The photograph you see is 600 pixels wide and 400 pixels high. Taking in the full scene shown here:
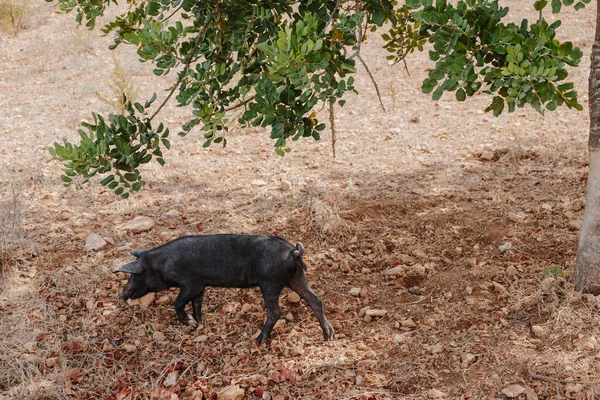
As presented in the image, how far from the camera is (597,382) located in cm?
354

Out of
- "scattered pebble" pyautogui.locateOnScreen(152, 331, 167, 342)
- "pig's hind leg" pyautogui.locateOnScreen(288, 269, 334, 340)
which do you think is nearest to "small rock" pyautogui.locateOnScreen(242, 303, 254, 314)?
"pig's hind leg" pyautogui.locateOnScreen(288, 269, 334, 340)

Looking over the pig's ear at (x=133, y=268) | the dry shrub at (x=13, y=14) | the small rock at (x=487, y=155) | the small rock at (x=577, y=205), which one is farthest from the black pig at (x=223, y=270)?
the dry shrub at (x=13, y=14)

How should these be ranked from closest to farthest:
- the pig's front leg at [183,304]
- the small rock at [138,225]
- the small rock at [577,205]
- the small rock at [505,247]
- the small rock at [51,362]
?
the small rock at [51,362] < the pig's front leg at [183,304] < the small rock at [505,247] < the small rock at [577,205] < the small rock at [138,225]

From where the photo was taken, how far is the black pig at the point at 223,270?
4.39m

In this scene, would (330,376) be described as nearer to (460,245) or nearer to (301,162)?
(460,245)

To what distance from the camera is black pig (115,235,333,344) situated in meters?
4.39

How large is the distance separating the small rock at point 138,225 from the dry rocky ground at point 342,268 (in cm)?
6

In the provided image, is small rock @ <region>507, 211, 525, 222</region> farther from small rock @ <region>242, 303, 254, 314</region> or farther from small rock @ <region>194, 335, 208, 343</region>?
small rock @ <region>194, 335, 208, 343</region>

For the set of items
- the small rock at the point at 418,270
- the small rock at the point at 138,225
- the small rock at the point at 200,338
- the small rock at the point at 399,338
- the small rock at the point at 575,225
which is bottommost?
the small rock at the point at 200,338

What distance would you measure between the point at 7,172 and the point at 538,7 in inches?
254

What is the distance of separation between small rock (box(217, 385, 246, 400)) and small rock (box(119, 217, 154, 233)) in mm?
2460

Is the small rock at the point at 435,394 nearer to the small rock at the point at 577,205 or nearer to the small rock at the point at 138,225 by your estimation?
the small rock at the point at 577,205

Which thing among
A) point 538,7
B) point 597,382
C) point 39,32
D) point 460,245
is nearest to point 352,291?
point 460,245

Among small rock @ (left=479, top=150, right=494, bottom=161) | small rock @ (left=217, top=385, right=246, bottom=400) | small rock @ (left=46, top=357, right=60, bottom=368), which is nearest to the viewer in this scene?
small rock @ (left=217, top=385, right=246, bottom=400)
